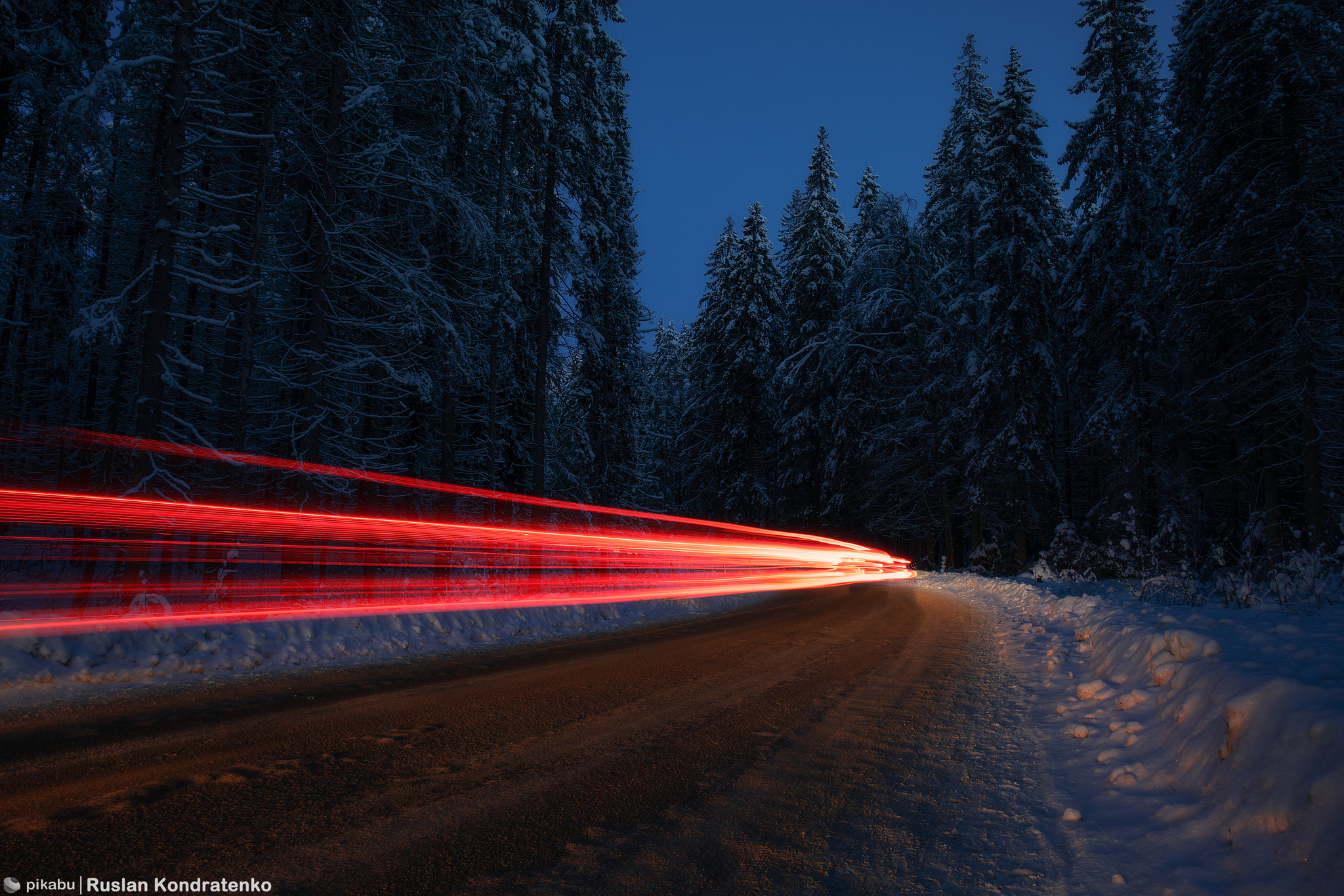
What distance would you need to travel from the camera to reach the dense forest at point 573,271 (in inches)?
483

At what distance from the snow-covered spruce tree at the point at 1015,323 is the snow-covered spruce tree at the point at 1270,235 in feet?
17.8

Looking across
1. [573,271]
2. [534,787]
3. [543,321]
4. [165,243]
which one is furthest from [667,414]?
[534,787]

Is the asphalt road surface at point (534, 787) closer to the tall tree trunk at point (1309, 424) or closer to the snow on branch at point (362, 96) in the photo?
the snow on branch at point (362, 96)

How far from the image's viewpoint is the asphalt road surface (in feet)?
10.2

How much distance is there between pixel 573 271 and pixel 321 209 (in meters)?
7.71

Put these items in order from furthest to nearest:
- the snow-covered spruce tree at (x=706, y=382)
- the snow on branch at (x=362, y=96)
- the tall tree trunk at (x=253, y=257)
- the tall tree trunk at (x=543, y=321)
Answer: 1. the snow-covered spruce tree at (x=706, y=382)
2. the tall tree trunk at (x=543, y=321)
3. the tall tree trunk at (x=253, y=257)
4. the snow on branch at (x=362, y=96)

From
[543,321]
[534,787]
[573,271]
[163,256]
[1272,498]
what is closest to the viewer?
[534,787]

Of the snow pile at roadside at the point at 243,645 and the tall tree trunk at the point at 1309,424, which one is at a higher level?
the tall tree trunk at the point at 1309,424

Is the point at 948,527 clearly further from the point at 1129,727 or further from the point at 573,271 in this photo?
the point at 1129,727

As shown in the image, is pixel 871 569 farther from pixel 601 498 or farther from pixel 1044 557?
pixel 601 498

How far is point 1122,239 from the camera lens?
21453mm

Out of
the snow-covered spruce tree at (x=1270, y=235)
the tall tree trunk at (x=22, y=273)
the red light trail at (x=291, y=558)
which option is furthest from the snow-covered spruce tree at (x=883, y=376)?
the tall tree trunk at (x=22, y=273)

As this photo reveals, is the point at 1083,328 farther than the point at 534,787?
Yes

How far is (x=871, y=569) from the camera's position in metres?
30.3
